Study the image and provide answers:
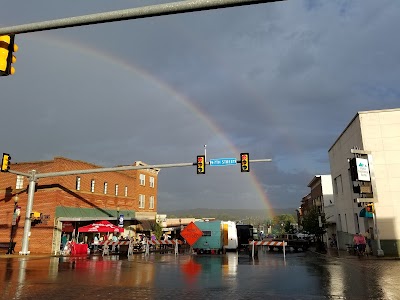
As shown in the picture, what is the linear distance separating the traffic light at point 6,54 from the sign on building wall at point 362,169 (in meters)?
24.7

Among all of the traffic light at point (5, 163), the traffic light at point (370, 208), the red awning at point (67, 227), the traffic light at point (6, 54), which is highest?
the traffic light at point (5, 163)

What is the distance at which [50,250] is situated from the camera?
101 feet

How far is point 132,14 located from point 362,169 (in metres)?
24.6

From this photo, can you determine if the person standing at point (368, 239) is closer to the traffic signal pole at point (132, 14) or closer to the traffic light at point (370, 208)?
the traffic light at point (370, 208)

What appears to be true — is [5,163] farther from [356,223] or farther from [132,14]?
[356,223]

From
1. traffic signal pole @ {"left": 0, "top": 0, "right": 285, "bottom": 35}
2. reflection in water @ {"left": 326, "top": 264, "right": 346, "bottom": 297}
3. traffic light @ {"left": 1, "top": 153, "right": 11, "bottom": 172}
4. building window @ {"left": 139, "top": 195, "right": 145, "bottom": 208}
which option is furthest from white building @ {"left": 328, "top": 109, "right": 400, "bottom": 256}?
building window @ {"left": 139, "top": 195, "right": 145, "bottom": 208}

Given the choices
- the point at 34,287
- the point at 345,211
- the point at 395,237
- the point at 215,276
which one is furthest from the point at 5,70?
the point at 345,211

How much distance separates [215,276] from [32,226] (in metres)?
23.4

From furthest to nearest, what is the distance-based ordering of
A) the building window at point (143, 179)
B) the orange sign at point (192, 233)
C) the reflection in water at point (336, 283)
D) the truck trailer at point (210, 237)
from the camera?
1. the building window at point (143, 179)
2. the truck trailer at point (210, 237)
3. the orange sign at point (192, 233)
4. the reflection in water at point (336, 283)

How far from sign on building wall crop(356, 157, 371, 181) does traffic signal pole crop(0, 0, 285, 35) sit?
2347 cm

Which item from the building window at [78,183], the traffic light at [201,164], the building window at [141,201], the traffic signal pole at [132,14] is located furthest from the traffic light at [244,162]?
the building window at [141,201]

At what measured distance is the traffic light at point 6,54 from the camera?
6637 mm

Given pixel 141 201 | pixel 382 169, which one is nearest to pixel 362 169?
pixel 382 169

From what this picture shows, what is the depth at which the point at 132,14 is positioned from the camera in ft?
18.6
